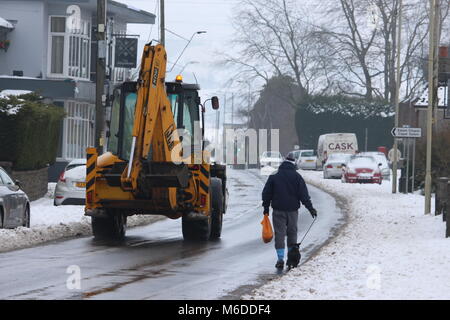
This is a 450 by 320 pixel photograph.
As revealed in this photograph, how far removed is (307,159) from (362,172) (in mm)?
25865

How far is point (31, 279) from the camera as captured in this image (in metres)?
14.4

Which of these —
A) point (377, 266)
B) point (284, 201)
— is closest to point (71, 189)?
point (284, 201)

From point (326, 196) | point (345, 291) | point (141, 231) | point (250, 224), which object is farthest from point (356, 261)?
point (326, 196)

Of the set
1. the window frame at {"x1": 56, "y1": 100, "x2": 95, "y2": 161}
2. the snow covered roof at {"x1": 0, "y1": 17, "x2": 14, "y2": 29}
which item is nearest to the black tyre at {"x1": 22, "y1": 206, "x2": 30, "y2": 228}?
the snow covered roof at {"x1": 0, "y1": 17, "x2": 14, "y2": 29}

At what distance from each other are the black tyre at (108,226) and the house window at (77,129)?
25.4 metres

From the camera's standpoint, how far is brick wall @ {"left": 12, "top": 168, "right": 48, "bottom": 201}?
111 feet

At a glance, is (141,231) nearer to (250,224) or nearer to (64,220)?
(64,220)

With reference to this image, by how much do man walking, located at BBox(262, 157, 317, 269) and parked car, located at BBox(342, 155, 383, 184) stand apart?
37.8 m

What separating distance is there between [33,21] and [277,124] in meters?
84.4

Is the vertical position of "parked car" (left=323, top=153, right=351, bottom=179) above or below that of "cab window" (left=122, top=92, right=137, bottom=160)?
below

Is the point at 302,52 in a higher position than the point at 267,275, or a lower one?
higher

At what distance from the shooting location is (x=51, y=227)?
22.7m

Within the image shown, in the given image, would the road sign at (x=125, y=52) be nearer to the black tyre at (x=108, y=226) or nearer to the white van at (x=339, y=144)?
the black tyre at (x=108, y=226)

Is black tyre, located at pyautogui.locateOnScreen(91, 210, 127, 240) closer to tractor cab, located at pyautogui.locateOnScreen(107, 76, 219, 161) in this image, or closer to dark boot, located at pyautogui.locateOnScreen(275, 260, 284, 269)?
tractor cab, located at pyautogui.locateOnScreen(107, 76, 219, 161)
